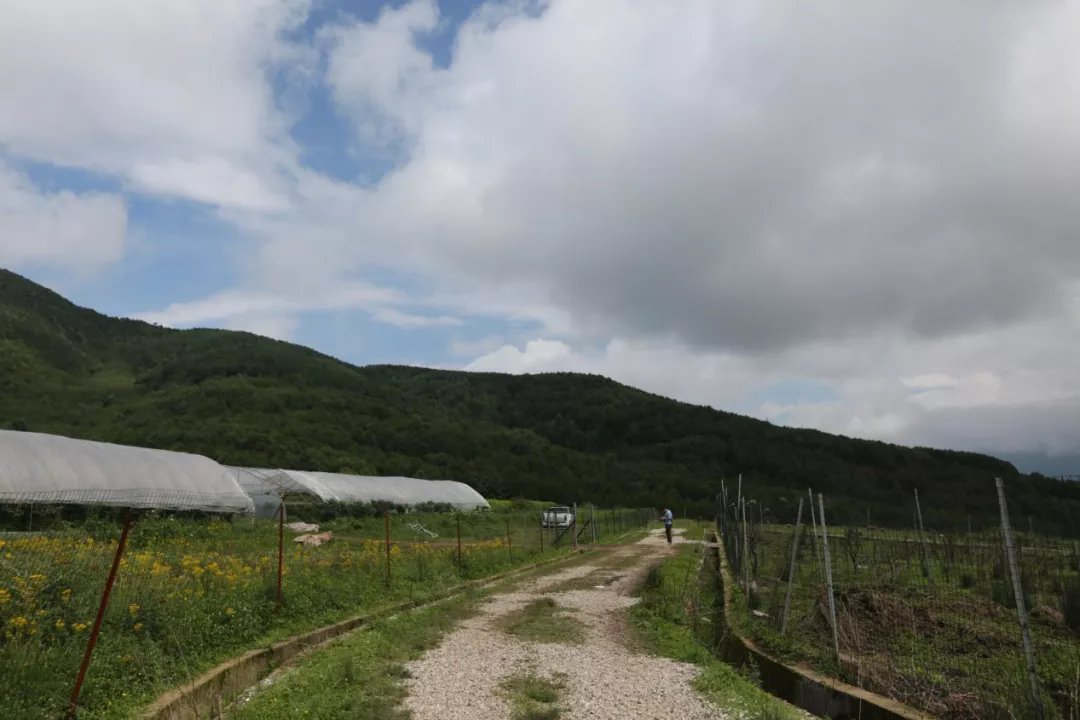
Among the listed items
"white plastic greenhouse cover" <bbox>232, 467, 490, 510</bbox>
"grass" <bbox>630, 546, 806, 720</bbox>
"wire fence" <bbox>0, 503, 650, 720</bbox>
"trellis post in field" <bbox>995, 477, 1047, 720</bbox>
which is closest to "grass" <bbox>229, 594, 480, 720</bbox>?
"wire fence" <bbox>0, 503, 650, 720</bbox>

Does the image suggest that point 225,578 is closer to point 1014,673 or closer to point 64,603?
point 64,603

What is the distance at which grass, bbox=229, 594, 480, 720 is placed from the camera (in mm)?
6820

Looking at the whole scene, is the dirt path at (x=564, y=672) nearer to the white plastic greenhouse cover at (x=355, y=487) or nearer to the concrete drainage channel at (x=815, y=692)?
the concrete drainage channel at (x=815, y=692)

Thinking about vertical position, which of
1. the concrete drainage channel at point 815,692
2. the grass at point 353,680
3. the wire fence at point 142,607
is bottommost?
the concrete drainage channel at point 815,692

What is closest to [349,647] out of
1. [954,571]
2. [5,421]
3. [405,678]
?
[405,678]

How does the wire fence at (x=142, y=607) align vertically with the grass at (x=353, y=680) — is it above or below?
above

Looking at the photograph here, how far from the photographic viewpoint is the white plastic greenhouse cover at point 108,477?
66.4 ft

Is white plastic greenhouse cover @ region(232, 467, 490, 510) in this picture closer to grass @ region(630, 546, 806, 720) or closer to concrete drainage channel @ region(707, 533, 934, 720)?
grass @ region(630, 546, 806, 720)

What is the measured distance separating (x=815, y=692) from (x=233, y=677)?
6022mm

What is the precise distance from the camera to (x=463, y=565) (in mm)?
17297

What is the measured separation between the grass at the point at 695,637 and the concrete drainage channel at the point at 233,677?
13.8 ft

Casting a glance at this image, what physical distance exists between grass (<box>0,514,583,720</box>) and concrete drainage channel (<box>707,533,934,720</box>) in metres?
5.79

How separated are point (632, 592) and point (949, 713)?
29.6 feet

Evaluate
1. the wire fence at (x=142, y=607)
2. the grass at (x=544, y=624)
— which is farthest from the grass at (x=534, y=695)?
the wire fence at (x=142, y=607)
